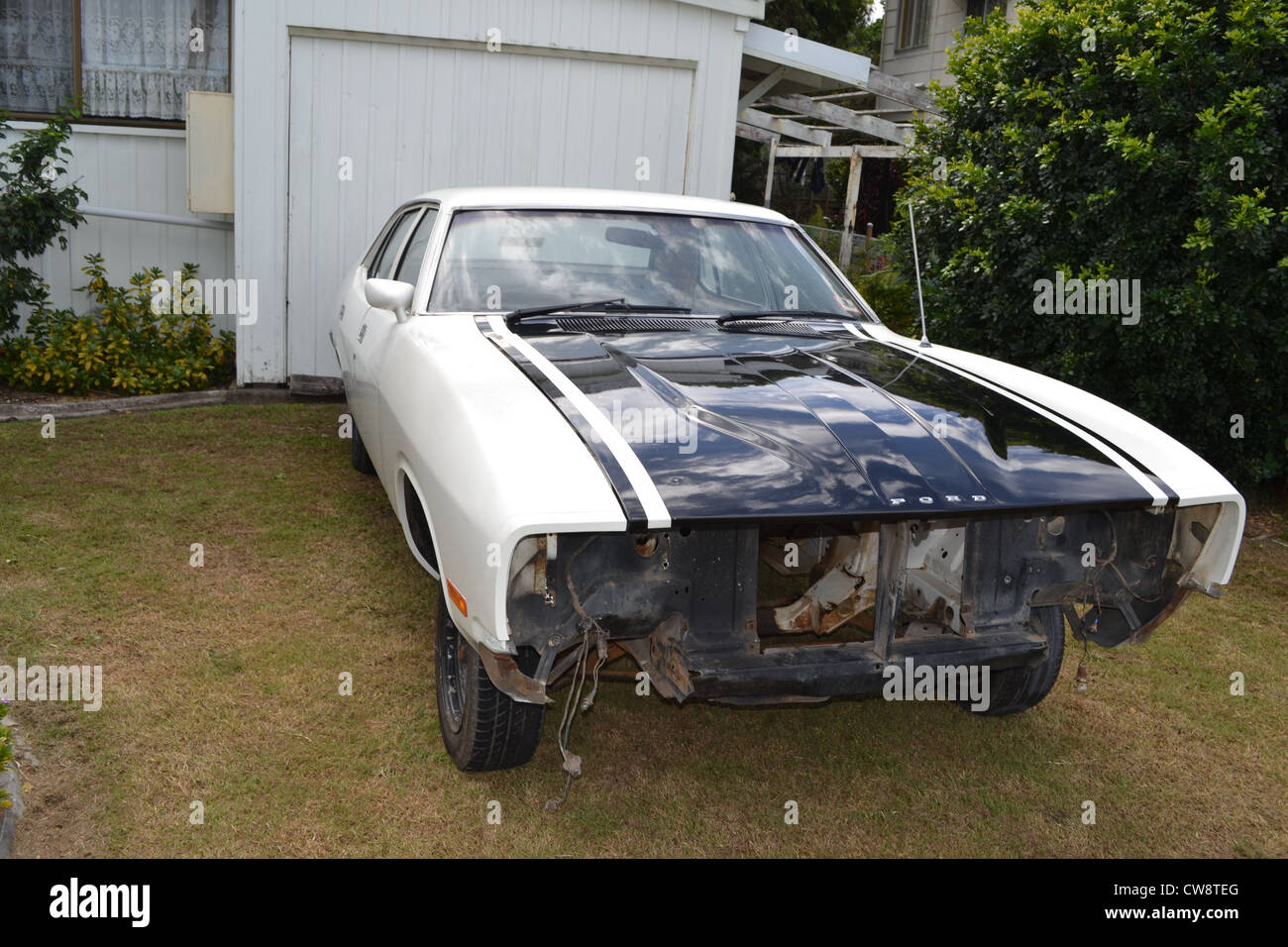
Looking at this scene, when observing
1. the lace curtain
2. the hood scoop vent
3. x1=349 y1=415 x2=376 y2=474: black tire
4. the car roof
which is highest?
the lace curtain

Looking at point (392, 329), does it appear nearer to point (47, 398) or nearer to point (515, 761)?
point (515, 761)

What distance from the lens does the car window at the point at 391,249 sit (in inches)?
212

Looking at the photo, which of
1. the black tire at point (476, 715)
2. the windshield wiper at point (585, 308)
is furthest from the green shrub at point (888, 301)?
the black tire at point (476, 715)

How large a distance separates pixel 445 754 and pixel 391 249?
9.43 feet

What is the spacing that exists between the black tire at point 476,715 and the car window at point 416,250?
1841mm

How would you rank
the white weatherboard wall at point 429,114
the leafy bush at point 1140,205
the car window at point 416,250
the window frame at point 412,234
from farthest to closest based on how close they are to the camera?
1. the white weatherboard wall at point 429,114
2. the leafy bush at point 1140,205
3. the window frame at point 412,234
4. the car window at point 416,250

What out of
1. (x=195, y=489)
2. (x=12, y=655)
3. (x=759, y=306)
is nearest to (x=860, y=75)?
(x=759, y=306)

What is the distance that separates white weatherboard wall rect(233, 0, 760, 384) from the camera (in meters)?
7.84

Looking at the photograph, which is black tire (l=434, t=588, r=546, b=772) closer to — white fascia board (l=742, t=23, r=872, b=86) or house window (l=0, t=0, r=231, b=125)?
white fascia board (l=742, t=23, r=872, b=86)

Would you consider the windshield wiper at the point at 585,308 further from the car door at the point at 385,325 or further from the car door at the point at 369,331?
the car door at the point at 369,331

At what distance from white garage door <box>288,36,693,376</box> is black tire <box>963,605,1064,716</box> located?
5.32 m

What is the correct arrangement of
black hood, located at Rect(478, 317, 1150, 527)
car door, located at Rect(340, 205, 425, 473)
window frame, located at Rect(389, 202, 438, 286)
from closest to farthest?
black hood, located at Rect(478, 317, 1150, 527) → car door, located at Rect(340, 205, 425, 473) → window frame, located at Rect(389, 202, 438, 286)

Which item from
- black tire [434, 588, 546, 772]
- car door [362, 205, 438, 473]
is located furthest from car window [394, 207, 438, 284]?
black tire [434, 588, 546, 772]

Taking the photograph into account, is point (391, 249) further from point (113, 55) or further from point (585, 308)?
point (113, 55)
